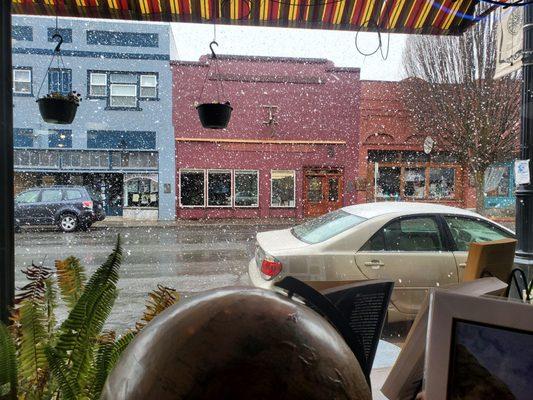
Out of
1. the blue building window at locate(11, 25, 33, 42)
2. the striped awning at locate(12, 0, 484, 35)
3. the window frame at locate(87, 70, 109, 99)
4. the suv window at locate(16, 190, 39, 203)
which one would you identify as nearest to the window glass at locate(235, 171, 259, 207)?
the window frame at locate(87, 70, 109, 99)

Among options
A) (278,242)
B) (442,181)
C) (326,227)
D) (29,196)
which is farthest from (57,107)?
(442,181)

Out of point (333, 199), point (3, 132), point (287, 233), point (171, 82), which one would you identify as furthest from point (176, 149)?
point (3, 132)

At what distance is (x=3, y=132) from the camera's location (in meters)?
1.79

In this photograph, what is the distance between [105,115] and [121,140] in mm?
1134

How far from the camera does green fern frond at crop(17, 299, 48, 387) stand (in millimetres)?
812

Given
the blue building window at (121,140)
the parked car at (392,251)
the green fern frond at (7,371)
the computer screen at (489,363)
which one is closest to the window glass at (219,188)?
the blue building window at (121,140)

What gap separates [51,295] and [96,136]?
646 inches

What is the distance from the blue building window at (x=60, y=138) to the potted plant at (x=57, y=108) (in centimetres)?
1285

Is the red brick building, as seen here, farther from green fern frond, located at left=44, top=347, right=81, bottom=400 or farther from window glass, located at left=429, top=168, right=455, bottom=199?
green fern frond, located at left=44, top=347, right=81, bottom=400

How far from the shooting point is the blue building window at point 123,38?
51.1 ft

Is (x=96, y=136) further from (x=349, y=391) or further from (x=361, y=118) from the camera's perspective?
(x=349, y=391)

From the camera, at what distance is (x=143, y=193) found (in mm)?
16422

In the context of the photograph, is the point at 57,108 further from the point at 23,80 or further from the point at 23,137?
the point at 23,80

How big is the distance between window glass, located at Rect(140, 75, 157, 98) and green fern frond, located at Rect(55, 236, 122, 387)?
16.4m
